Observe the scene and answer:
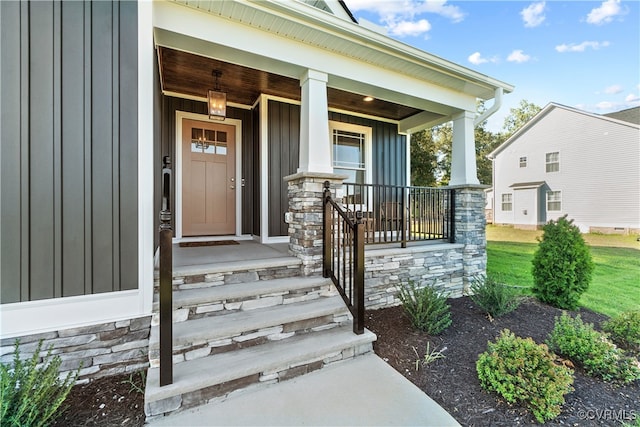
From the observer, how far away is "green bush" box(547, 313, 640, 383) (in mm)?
2061

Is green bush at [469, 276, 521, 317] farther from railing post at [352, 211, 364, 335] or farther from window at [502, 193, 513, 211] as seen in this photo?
window at [502, 193, 513, 211]

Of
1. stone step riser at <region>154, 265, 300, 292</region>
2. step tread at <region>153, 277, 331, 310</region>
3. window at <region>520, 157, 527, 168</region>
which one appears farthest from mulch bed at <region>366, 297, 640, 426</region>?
window at <region>520, 157, 527, 168</region>

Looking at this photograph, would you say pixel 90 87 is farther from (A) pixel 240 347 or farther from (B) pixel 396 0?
(B) pixel 396 0

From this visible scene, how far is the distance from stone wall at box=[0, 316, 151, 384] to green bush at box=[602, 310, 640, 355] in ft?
13.7

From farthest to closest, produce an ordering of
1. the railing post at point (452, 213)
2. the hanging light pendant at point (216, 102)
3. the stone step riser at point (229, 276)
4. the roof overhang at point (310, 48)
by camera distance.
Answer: the railing post at point (452, 213) < the hanging light pendant at point (216, 102) < the roof overhang at point (310, 48) < the stone step riser at point (229, 276)

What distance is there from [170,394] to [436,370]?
1912 mm

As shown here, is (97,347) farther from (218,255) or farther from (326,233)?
(326,233)

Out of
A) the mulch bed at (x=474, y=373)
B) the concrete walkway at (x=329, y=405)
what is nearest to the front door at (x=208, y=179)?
the mulch bed at (x=474, y=373)

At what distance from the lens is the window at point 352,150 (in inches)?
210

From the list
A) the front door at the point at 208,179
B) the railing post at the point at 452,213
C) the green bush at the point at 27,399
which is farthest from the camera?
the front door at the point at 208,179

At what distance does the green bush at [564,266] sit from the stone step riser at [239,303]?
117 inches

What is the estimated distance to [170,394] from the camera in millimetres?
1568

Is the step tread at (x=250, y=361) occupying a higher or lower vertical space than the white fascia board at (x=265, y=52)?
lower

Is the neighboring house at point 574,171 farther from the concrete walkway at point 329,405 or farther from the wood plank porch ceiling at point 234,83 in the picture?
the concrete walkway at point 329,405
